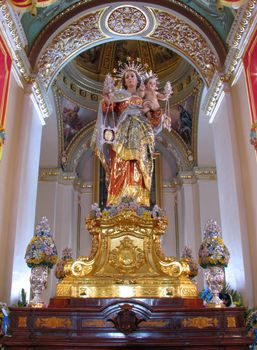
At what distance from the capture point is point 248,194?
7.20 m

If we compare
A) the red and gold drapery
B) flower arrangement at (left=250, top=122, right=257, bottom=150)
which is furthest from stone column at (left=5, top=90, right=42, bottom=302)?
flower arrangement at (left=250, top=122, right=257, bottom=150)

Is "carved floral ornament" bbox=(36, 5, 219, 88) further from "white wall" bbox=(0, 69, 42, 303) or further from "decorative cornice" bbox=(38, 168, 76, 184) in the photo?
"decorative cornice" bbox=(38, 168, 76, 184)

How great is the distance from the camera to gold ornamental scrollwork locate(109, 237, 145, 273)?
6.74m

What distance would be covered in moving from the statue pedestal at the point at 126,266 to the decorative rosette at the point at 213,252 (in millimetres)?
823

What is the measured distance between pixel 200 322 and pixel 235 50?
4.98m

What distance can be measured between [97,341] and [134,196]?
303 cm

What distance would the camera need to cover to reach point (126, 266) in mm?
6750

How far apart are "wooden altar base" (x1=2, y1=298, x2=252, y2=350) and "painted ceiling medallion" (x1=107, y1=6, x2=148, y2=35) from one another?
6445 millimetres

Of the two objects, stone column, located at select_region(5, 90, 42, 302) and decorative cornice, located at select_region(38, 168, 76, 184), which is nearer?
stone column, located at select_region(5, 90, 42, 302)

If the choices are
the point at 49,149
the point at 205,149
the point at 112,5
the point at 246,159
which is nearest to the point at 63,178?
the point at 49,149

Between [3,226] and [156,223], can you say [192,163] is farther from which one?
[3,226]

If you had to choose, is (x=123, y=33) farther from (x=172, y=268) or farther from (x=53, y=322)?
(x=53, y=322)

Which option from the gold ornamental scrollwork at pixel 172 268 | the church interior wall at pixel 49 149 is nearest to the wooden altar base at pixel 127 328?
the gold ornamental scrollwork at pixel 172 268

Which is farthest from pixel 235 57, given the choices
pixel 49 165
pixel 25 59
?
pixel 49 165
